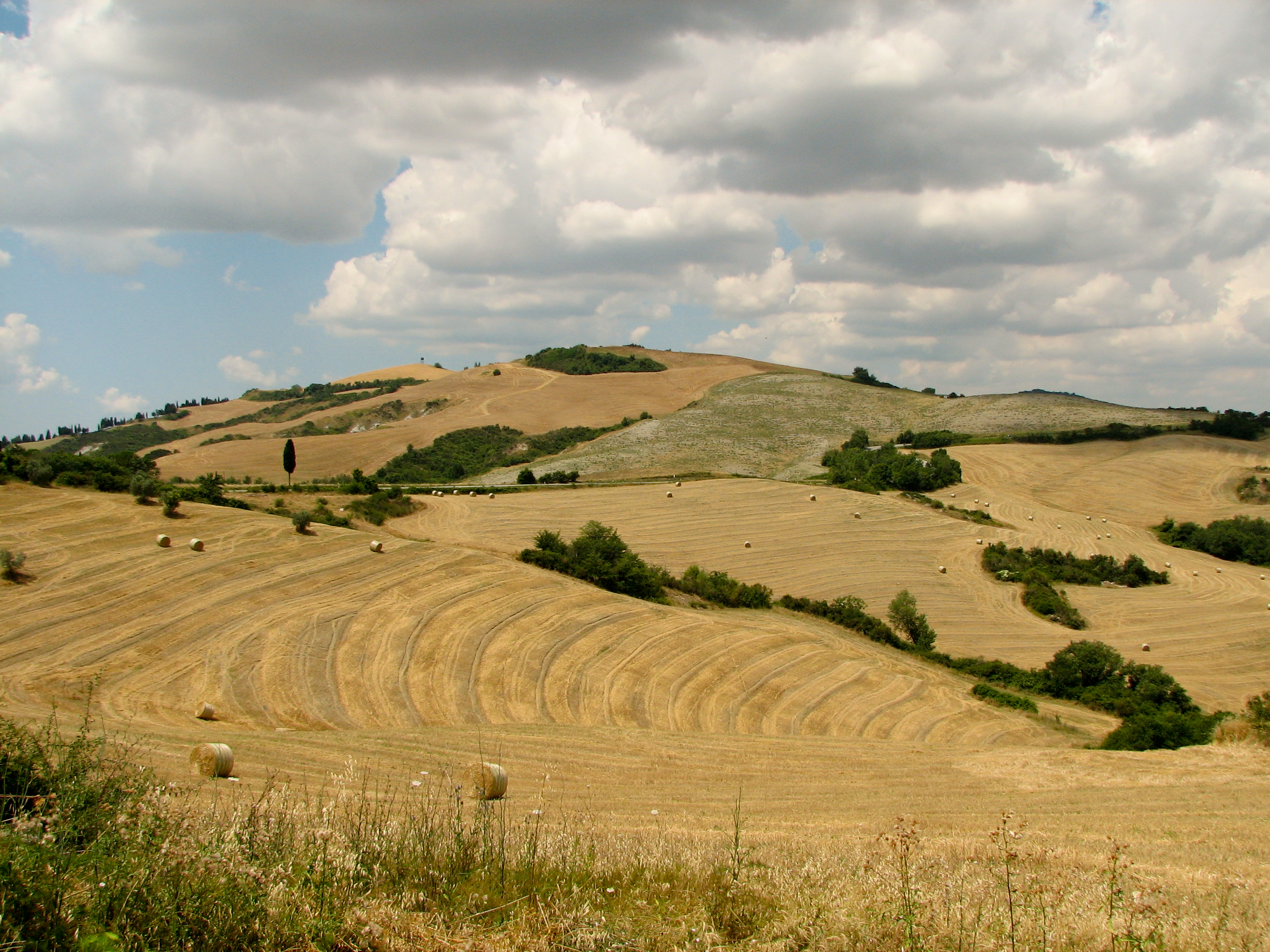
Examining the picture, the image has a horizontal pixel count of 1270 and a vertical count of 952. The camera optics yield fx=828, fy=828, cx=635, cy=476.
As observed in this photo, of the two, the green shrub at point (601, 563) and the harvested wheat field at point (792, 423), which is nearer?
the green shrub at point (601, 563)

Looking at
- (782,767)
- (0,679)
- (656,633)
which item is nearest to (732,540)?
(656,633)

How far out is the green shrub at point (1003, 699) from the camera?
95.4 feet

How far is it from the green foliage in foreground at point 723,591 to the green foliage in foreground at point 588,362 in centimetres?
9996

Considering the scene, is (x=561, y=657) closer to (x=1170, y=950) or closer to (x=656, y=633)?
(x=656, y=633)

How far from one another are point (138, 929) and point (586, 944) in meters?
2.58

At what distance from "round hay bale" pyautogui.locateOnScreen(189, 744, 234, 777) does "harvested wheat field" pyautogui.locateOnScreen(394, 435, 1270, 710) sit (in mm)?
27056

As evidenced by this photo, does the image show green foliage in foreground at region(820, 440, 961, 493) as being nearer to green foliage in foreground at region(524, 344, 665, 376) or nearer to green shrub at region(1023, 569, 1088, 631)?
green shrub at region(1023, 569, 1088, 631)

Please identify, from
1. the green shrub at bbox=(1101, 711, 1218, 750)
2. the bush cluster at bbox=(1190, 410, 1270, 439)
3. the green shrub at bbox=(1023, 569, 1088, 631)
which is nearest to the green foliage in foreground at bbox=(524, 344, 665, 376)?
the bush cluster at bbox=(1190, 410, 1270, 439)

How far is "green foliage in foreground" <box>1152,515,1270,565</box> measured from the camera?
5884 cm

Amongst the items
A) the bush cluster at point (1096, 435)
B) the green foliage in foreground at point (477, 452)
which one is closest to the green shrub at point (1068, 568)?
the bush cluster at point (1096, 435)

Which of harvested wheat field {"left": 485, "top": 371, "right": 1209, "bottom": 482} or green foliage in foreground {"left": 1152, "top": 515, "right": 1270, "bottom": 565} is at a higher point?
harvested wheat field {"left": 485, "top": 371, "right": 1209, "bottom": 482}

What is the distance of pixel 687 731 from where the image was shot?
22219 mm

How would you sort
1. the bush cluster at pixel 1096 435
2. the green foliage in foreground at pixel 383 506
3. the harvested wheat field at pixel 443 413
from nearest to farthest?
the green foliage in foreground at pixel 383 506 → the harvested wheat field at pixel 443 413 → the bush cluster at pixel 1096 435

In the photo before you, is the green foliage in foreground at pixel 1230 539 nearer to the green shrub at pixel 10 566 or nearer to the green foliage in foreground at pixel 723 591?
the green foliage in foreground at pixel 723 591
